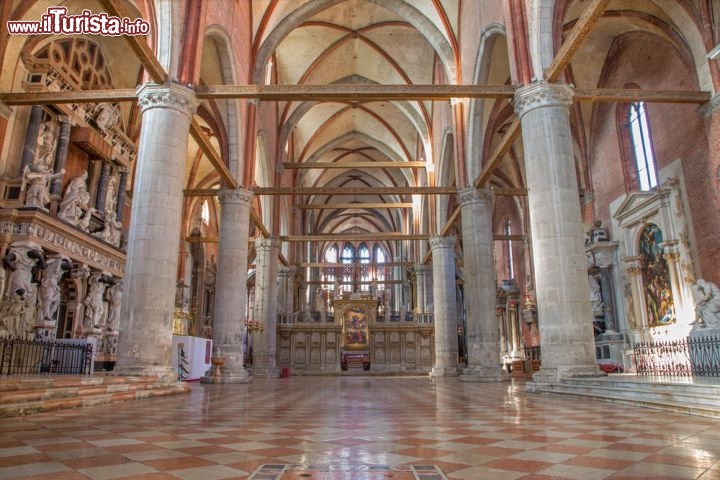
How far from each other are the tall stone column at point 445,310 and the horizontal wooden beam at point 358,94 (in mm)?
11032

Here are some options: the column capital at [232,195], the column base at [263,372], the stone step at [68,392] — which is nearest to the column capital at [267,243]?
the column base at [263,372]

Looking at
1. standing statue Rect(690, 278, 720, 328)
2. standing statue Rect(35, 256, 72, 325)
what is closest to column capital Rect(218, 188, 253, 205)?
standing statue Rect(35, 256, 72, 325)

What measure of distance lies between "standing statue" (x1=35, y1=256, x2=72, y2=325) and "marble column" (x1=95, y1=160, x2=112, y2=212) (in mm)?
3884

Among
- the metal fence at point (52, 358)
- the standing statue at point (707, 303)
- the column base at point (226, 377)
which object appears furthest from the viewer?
the column base at point (226, 377)

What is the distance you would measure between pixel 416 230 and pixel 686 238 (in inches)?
712

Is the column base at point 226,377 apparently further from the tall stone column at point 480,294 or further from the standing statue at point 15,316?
the tall stone column at point 480,294

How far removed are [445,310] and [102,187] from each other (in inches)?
581

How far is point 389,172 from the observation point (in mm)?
39375

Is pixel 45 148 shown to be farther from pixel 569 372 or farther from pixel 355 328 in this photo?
pixel 355 328

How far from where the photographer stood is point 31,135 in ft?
48.5

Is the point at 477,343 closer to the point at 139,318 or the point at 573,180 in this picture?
the point at 573,180

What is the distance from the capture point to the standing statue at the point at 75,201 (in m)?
16.0

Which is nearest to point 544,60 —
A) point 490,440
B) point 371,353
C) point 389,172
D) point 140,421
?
point 490,440

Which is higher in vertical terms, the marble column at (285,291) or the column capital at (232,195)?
the column capital at (232,195)
